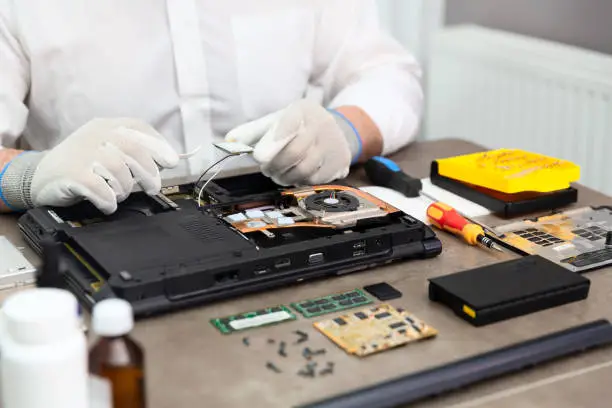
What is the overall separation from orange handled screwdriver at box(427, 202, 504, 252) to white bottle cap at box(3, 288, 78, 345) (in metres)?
0.65

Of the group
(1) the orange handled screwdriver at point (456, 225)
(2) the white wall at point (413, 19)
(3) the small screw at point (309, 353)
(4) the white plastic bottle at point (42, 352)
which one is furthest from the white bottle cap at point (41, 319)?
(2) the white wall at point (413, 19)

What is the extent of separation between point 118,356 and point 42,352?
7cm

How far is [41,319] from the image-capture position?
1.99 ft

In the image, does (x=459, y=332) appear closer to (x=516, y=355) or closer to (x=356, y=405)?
(x=516, y=355)

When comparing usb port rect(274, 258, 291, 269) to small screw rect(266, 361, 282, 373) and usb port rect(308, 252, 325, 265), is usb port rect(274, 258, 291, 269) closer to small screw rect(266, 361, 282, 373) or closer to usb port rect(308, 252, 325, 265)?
usb port rect(308, 252, 325, 265)

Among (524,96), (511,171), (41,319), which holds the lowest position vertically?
(524,96)

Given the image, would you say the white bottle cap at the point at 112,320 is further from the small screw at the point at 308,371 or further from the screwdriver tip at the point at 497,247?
the screwdriver tip at the point at 497,247

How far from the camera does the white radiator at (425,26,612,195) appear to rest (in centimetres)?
217

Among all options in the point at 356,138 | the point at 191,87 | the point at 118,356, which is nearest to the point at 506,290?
the point at 118,356

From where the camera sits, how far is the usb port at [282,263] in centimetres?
100

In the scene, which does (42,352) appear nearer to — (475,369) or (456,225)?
(475,369)

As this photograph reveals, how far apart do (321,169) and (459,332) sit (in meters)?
0.50

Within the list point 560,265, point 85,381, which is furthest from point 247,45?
point 85,381

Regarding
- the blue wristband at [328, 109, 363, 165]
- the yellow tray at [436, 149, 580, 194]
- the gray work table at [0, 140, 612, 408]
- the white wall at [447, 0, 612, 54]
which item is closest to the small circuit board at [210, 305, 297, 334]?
the gray work table at [0, 140, 612, 408]
